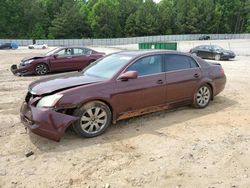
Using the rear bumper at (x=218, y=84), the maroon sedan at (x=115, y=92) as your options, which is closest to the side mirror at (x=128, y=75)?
the maroon sedan at (x=115, y=92)

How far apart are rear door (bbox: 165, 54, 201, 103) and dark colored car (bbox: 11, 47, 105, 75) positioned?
27.2ft

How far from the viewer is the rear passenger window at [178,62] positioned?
22.3 ft

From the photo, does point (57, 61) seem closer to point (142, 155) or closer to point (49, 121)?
point (49, 121)

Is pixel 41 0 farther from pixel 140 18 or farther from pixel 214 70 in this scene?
pixel 214 70

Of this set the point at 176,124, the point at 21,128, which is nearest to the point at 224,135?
the point at 176,124

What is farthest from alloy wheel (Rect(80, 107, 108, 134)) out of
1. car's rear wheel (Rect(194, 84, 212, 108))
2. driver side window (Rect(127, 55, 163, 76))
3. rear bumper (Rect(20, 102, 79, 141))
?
car's rear wheel (Rect(194, 84, 212, 108))

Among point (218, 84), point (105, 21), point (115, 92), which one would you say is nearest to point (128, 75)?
point (115, 92)

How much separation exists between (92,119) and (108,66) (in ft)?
4.35

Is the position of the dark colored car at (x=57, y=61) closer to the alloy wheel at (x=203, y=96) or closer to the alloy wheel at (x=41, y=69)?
the alloy wheel at (x=41, y=69)

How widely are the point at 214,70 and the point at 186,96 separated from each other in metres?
1.19

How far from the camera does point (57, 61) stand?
14.2 metres

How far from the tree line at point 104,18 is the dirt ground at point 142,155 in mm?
81132

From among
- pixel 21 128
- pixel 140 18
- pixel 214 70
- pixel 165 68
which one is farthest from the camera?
pixel 140 18

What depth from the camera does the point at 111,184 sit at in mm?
4023
